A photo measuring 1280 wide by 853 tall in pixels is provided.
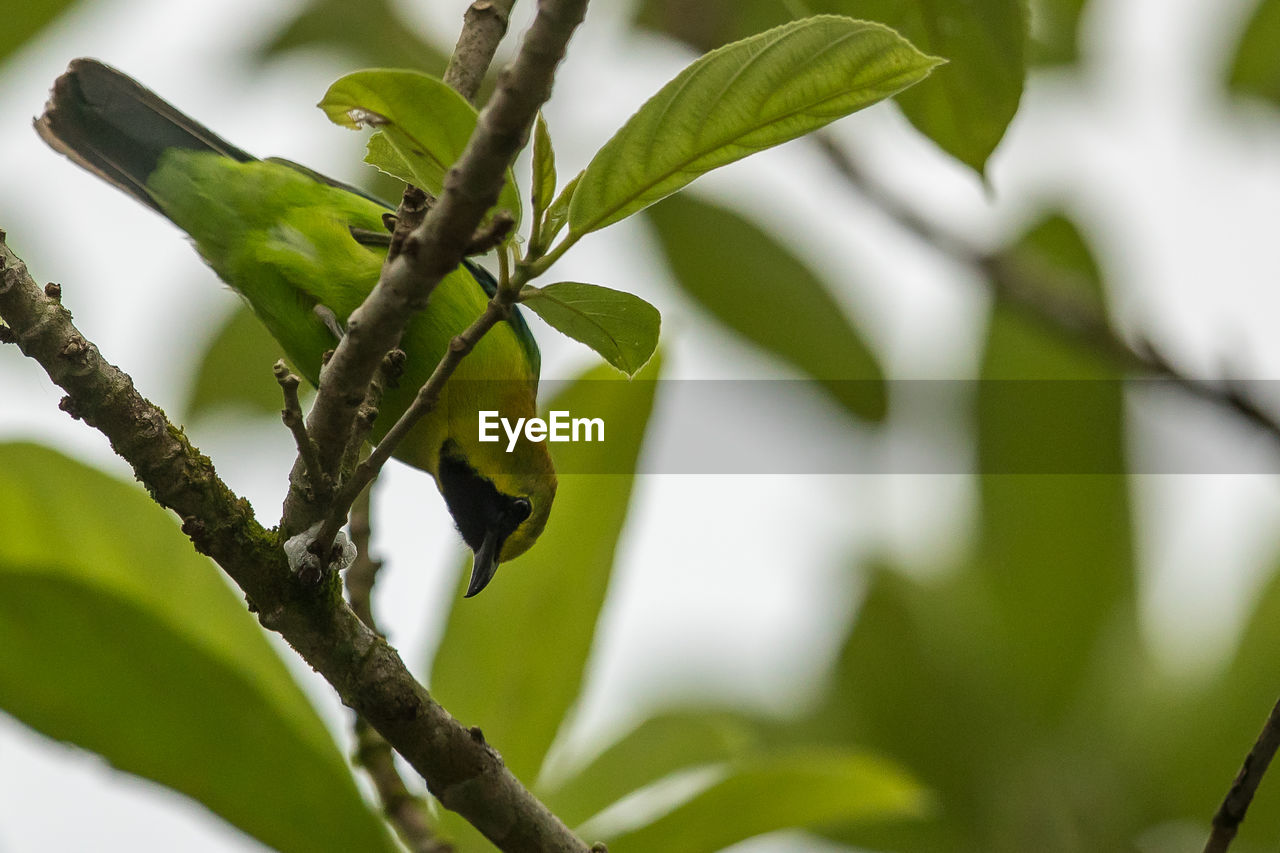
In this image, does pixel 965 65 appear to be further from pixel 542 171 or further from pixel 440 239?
pixel 440 239

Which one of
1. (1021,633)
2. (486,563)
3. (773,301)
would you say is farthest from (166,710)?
(1021,633)

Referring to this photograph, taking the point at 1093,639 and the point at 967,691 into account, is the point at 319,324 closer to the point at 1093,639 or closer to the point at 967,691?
the point at 967,691

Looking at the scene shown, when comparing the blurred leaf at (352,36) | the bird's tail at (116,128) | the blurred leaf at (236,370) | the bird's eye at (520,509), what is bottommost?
the bird's eye at (520,509)

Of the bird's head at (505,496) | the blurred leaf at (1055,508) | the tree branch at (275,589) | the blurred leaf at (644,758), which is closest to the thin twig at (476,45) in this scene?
the tree branch at (275,589)

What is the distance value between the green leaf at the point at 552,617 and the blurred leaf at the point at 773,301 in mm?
1130

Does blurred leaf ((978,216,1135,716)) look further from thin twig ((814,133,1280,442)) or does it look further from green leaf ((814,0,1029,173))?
green leaf ((814,0,1029,173))

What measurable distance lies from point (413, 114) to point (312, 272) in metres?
1.58

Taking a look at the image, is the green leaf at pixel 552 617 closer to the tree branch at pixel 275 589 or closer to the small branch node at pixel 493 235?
the tree branch at pixel 275 589

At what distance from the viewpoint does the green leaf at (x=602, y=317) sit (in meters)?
1.59

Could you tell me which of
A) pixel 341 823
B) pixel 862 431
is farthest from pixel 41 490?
pixel 862 431

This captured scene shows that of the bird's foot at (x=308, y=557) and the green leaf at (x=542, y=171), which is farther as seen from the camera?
the bird's foot at (x=308, y=557)

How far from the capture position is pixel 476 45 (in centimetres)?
197

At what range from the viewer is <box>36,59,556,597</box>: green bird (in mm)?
2979

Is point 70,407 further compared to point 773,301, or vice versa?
point 773,301
